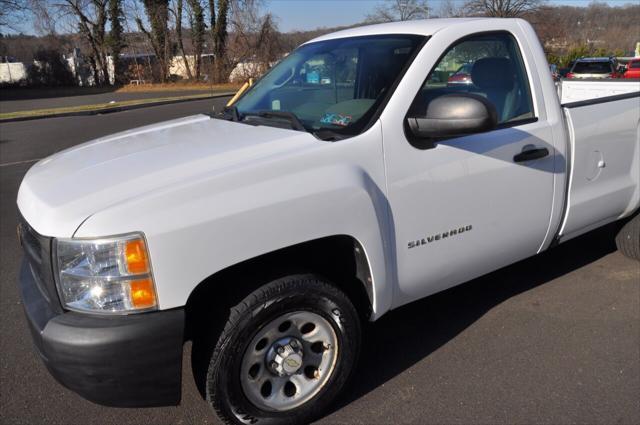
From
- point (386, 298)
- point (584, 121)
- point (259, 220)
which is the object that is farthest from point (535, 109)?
point (259, 220)

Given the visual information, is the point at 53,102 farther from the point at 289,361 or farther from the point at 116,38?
the point at 289,361

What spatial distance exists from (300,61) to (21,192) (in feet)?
6.15

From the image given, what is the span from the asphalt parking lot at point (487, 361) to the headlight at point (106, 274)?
3.05 feet

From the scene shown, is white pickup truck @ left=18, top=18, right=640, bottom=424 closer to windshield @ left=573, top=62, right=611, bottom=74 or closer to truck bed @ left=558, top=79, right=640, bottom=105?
truck bed @ left=558, top=79, right=640, bottom=105

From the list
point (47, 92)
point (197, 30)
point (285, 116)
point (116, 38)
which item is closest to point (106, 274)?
point (285, 116)

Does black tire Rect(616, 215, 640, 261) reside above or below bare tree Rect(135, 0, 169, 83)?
below

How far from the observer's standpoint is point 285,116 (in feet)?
9.77

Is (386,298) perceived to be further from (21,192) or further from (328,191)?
(21,192)

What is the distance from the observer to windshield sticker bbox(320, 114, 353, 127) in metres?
2.77

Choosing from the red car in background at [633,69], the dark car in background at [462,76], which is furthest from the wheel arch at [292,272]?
the red car in background at [633,69]

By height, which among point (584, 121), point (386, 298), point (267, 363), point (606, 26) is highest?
point (606, 26)

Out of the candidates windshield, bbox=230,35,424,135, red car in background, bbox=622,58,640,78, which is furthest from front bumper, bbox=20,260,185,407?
red car in background, bbox=622,58,640,78

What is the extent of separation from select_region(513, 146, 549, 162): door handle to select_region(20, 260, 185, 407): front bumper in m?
2.02

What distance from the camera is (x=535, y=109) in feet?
10.7
